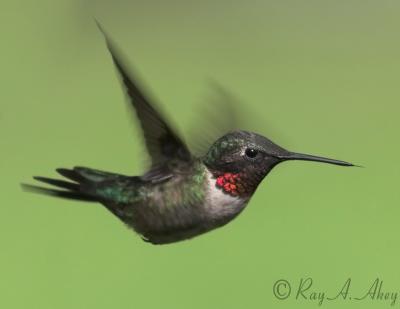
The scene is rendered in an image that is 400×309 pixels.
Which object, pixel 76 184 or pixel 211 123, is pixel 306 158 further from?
pixel 76 184

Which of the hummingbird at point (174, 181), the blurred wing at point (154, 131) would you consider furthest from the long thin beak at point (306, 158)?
the blurred wing at point (154, 131)

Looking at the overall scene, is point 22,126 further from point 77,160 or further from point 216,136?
point 216,136

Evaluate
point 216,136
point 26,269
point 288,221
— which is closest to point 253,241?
point 288,221
